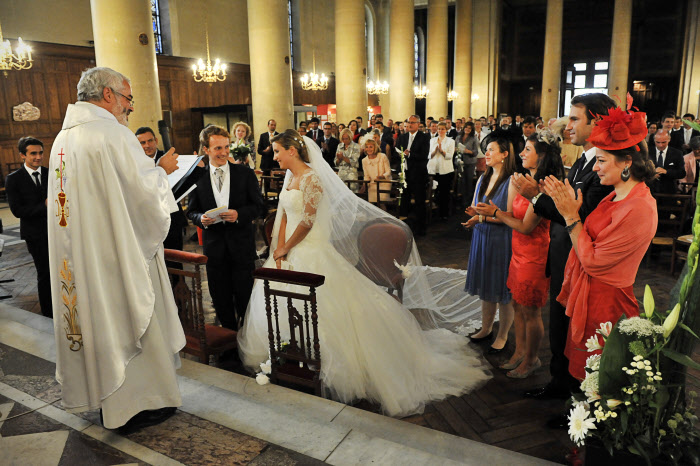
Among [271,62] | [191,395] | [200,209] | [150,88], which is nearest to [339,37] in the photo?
[271,62]

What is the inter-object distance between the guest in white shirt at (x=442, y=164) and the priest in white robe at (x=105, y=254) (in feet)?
22.8

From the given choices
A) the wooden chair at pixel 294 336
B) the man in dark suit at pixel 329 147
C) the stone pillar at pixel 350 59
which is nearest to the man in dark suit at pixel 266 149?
the man in dark suit at pixel 329 147

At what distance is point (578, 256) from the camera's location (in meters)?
2.36

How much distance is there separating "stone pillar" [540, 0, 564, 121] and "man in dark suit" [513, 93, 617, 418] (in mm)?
20723

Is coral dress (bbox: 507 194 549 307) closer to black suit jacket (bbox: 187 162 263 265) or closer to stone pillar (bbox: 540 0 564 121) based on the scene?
black suit jacket (bbox: 187 162 263 265)

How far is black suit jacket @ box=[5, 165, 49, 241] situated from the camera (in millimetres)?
4512

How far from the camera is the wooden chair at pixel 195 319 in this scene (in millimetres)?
Result: 3471

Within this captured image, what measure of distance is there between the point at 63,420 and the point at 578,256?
2777mm

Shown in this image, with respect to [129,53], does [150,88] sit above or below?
below

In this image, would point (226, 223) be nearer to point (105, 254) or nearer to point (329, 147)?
point (105, 254)

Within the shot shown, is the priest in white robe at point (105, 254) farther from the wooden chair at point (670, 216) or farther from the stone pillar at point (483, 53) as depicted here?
the stone pillar at point (483, 53)

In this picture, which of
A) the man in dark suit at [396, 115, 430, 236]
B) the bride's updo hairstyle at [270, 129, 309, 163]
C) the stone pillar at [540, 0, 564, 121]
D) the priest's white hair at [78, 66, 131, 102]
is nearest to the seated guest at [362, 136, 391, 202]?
the man in dark suit at [396, 115, 430, 236]

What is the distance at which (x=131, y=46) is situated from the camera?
7.17 meters

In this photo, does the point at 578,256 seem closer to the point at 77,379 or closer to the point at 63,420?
the point at 77,379
